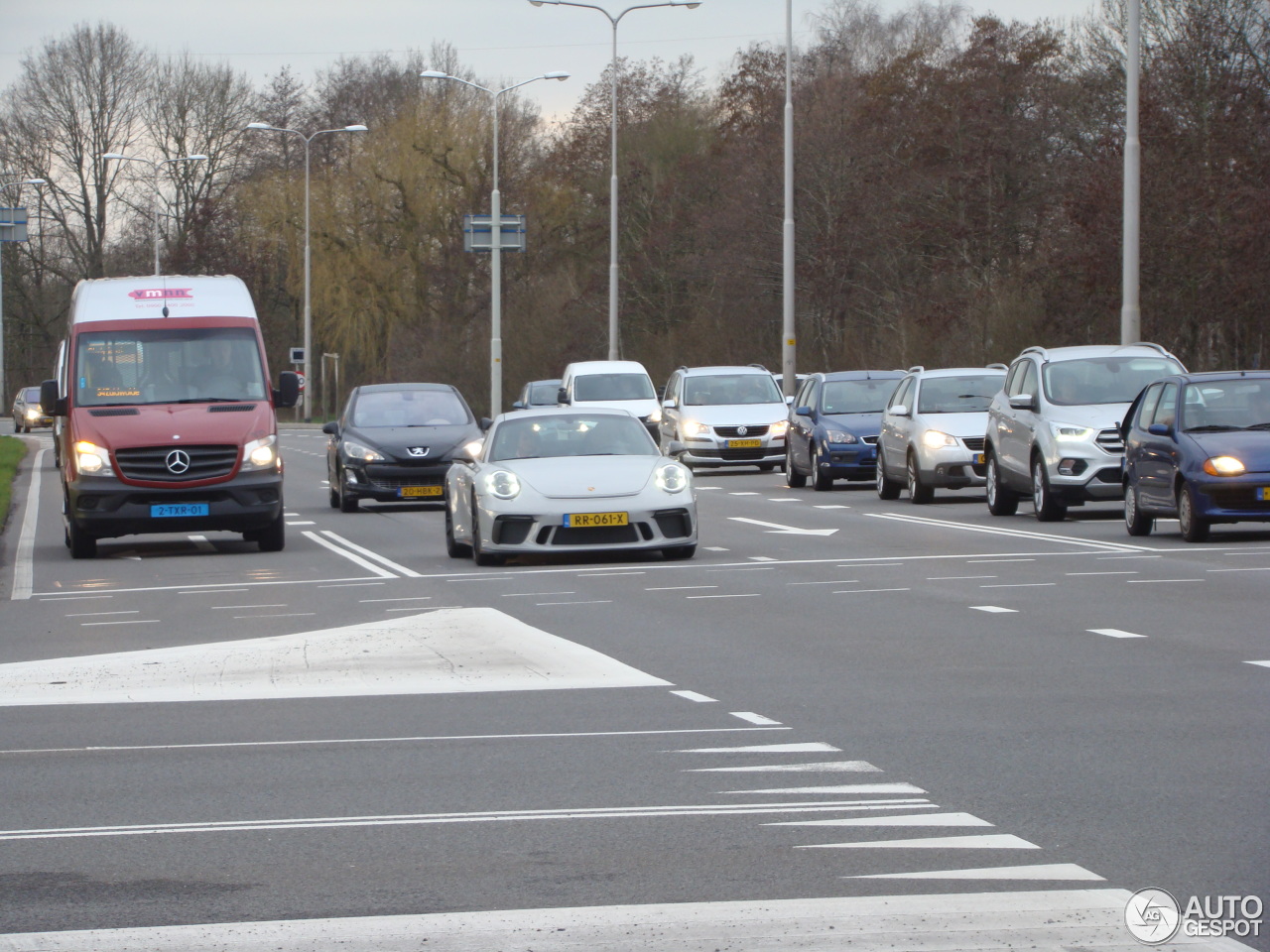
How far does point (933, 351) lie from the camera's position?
48125mm

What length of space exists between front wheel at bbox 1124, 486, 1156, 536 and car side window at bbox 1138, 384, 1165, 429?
663mm

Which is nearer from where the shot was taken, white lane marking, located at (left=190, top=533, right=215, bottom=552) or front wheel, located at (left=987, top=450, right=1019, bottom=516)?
white lane marking, located at (left=190, top=533, right=215, bottom=552)

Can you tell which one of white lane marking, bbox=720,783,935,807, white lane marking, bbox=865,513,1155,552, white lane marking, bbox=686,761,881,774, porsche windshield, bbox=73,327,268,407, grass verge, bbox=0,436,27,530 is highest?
porsche windshield, bbox=73,327,268,407

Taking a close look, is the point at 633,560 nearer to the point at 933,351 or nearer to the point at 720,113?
the point at 933,351

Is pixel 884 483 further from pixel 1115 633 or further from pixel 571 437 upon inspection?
pixel 1115 633

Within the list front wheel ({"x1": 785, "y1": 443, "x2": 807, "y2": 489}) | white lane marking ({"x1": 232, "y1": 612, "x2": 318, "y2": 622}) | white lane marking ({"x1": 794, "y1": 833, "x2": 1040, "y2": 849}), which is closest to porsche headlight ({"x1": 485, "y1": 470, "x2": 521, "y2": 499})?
white lane marking ({"x1": 232, "y1": 612, "x2": 318, "y2": 622})

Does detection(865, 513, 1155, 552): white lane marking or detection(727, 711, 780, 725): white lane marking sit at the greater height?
detection(727, 711, 780, 725): white lane marking

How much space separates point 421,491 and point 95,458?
24.6 feet

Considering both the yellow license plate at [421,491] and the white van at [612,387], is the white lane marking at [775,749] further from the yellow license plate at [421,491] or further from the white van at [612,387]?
the white van at [612,387]

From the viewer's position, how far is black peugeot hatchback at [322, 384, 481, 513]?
26.8 meters

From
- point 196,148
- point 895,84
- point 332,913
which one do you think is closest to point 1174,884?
point 332,913

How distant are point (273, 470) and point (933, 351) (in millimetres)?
29870

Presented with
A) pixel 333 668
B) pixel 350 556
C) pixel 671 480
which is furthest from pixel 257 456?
pixel 333 668

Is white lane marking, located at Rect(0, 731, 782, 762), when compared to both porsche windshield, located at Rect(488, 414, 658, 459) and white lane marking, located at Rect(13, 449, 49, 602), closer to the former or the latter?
white lane marking, located at Rect(13, 449, 49, 602)
